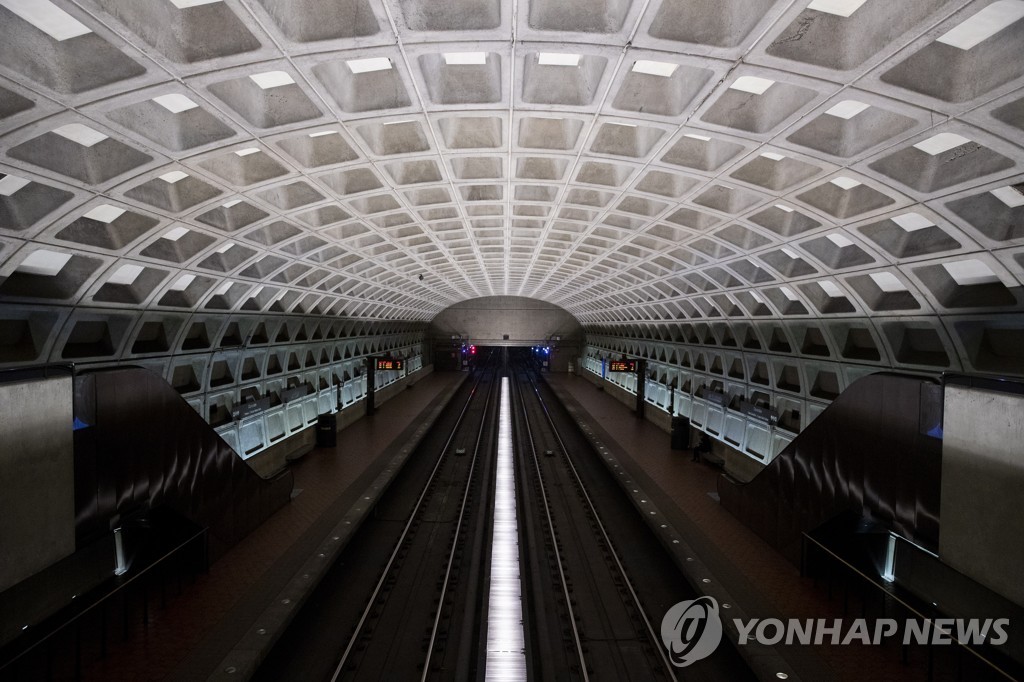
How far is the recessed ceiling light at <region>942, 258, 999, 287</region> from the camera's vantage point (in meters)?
6.55

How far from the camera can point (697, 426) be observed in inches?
742

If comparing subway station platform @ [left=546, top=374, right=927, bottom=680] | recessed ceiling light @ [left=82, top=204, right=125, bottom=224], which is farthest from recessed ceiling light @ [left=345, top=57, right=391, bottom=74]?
subway station platform @ [left=546, top=374, right=927, bottom=680]

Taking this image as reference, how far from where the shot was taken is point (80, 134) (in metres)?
5.39

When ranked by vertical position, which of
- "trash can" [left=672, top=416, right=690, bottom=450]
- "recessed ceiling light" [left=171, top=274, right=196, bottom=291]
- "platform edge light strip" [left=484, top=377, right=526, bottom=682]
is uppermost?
"recessed ceiling light" [left=171, top=274, right=196, bottom=291]

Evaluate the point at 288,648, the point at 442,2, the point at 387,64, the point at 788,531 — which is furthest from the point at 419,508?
the point at 442,2

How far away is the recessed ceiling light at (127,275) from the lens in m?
8.83

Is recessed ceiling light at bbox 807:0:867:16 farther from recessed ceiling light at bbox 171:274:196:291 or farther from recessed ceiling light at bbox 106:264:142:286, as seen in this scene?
recessed ceiling light at bbox 171:274:196:291

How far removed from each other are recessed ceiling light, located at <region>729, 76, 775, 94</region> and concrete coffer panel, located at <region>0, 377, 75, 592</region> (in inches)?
353

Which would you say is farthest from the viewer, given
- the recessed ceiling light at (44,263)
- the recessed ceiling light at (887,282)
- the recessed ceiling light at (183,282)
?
the recessed ceiling light at (183,282)

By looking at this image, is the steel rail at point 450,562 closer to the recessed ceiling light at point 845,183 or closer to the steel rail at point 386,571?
the steel rail at point 386,571

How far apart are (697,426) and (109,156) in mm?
18940

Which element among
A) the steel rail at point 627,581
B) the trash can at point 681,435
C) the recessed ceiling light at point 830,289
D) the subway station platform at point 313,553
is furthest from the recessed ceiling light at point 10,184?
the trash can at point 681,435

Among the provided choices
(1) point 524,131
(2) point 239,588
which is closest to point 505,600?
(2) point 239,588

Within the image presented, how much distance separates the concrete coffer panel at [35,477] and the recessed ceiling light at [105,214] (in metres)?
2.63
